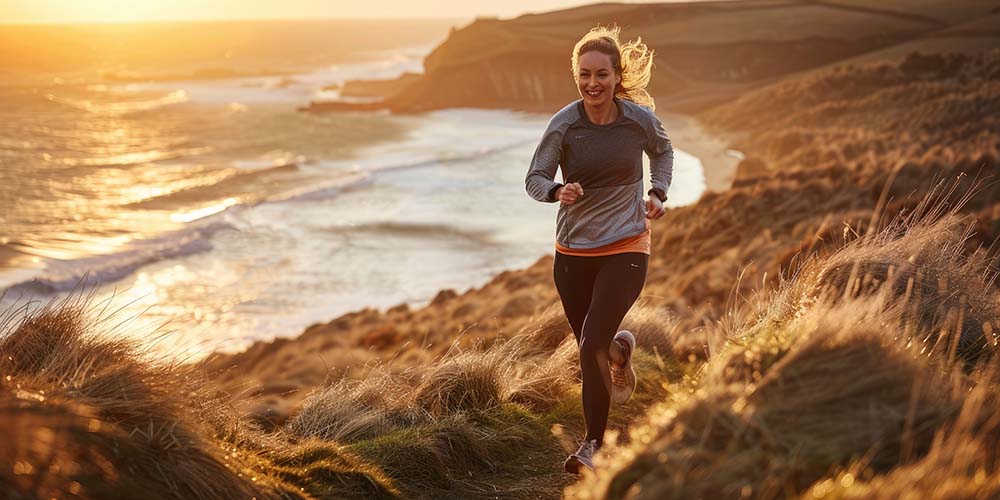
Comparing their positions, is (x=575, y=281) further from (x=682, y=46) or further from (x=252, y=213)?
(x=682, y=46)

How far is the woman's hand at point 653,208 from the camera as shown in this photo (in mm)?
4828

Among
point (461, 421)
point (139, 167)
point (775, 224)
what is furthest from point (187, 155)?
point (461, 421)

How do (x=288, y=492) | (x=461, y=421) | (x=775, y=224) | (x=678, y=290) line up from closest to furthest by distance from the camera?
(x=288, y=492)
(x=461, y=421)
(x=678, y=290)
(x=775, y=224)

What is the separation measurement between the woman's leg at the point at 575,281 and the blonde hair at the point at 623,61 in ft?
3.10

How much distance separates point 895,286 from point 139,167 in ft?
157

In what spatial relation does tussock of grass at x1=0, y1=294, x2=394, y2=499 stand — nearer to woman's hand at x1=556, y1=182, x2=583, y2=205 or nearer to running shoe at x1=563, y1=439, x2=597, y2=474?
running shoe at x1=563, y1=439, x2=597, y2=474

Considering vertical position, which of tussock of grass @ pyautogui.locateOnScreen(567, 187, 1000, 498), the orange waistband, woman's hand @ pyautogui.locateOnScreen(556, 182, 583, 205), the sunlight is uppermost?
woman's hand @ pyautogui.locateOnScreen(556, 182, 583, 205)

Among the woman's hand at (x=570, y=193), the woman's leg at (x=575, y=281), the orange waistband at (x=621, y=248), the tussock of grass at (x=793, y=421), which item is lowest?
the woman's leg at (x=575, y=281)

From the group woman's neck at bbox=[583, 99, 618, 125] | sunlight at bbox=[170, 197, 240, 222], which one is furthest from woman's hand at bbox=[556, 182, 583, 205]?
sunlight at bbox=[170, 197, 240, 222]

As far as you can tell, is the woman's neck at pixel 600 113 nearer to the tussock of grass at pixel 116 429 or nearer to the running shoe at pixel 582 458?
the running shoe at pixel 582 458

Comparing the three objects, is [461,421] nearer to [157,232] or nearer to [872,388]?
[872,388]

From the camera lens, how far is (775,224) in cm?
2327

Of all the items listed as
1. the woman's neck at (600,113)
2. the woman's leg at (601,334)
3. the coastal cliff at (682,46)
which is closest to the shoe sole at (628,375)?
the woman's leg at (601,334)

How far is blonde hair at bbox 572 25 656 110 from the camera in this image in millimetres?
4785
